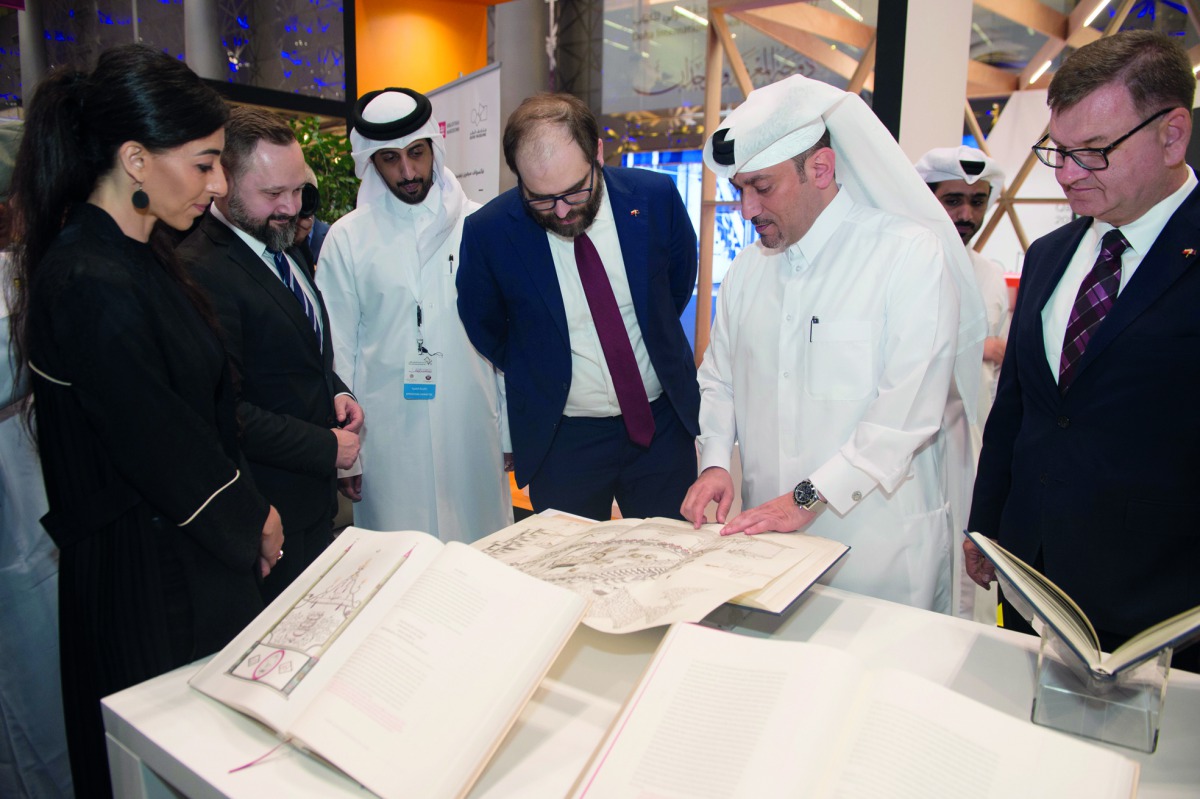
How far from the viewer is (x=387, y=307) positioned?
2.83 metres

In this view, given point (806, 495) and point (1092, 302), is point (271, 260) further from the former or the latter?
point (1092, 302)

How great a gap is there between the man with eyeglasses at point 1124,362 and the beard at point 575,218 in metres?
1.16

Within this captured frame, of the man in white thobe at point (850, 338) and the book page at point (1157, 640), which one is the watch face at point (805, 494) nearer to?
the man in white thobe at point (850, 338)

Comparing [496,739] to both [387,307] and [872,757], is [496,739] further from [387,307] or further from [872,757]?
[387,307]

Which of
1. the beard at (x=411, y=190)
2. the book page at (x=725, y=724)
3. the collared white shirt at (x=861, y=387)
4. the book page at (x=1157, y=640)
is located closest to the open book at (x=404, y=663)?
the book page at (x=725, y=724)

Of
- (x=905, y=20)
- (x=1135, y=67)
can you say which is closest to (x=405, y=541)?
(x=1135, y=67)

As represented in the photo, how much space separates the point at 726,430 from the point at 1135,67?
1.09 meters

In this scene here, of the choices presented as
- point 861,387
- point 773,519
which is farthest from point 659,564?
point 861,387

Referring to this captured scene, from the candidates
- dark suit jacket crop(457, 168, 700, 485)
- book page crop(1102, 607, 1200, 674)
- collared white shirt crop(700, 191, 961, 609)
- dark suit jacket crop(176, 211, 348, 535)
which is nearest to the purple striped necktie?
dark suit jacket crop(176, 211, 348, 535)

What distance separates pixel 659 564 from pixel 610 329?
1066 mm

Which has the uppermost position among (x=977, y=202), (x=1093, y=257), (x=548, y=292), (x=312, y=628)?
(x=977, y=202)

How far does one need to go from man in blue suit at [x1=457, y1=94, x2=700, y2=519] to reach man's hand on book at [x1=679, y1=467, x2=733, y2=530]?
53 cm

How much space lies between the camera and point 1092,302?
1.53 m

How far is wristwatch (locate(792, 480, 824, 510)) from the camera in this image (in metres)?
1.59
